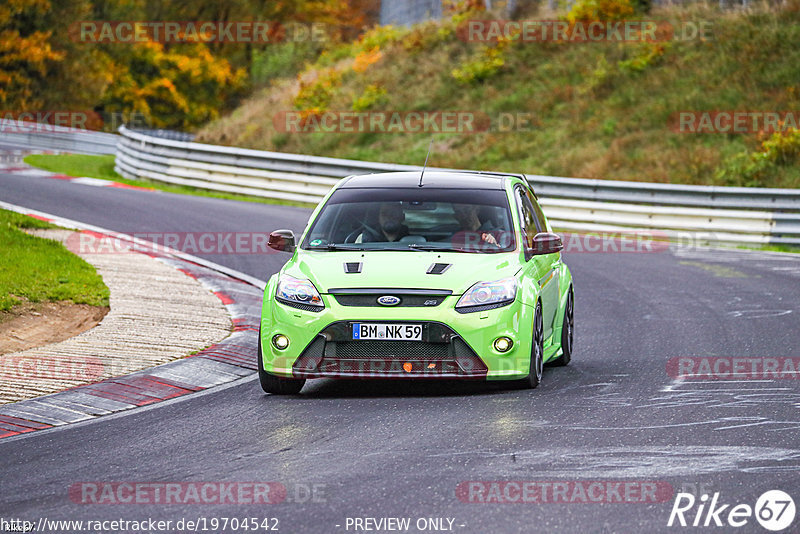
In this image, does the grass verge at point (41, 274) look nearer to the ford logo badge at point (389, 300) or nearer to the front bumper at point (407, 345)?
the front bumper at point (407, 345)

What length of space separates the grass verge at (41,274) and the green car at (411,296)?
3.86m

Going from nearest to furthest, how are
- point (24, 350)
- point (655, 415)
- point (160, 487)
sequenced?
point (160, 487)
point (655, 415)
point (24, 350)

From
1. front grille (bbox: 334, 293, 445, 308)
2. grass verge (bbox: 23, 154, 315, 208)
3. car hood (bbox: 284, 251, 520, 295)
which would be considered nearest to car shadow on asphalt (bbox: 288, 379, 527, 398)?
front grille (bbox: 334, 293, 445, 308)

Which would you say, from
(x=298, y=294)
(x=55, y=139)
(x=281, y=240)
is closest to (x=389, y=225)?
(x=281, y=240)

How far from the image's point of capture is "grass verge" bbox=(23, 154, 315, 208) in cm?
2742

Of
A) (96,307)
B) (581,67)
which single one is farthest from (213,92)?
(96,307)

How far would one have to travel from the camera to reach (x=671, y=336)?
12.0 meters

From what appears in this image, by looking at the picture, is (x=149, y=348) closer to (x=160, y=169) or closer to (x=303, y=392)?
(x=303, y=392)

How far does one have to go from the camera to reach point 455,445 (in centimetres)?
720

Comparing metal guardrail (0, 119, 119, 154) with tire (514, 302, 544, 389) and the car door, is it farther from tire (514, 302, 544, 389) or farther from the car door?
tire (514, 302, 544, 389)

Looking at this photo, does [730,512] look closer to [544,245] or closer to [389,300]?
[389,300]

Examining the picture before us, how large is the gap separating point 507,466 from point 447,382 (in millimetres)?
2978

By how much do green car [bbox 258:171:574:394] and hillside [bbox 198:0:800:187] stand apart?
16.7 m

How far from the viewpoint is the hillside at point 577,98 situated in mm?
27828
